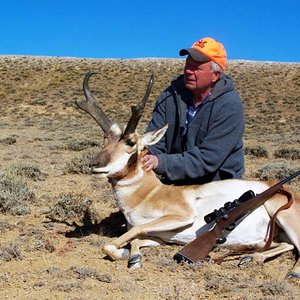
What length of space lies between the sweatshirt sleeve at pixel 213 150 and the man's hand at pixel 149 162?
0.63ft

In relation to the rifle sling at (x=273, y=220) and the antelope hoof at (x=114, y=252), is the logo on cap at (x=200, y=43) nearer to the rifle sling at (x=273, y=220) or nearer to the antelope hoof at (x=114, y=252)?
the rifle sling at (x=273, y=220)

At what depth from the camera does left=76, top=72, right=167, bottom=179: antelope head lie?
5775 millimetres

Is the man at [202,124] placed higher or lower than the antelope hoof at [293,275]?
higher

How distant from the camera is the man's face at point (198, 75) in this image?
6652 millimetres

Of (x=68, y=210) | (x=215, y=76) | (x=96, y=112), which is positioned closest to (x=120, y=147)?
(x=96, y=112)

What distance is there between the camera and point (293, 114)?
43.2 m

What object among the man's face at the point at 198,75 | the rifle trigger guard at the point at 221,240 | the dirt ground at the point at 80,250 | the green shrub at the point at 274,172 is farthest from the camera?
the green shrub at the point at 274,172

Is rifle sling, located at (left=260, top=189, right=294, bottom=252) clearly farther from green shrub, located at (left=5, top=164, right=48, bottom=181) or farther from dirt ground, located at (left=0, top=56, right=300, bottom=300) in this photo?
green shrub, located at (left=5, top=164, right=48, bottom=181)

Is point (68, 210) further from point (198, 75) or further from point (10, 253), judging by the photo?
point (198, 75)

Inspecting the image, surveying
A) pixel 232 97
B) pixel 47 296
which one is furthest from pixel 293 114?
pixel 47 296

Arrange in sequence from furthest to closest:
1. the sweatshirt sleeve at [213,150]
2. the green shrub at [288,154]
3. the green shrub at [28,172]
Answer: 1. the green shrub at [288,154]
2. the green shrub at [28,172]
3. the sweatshirt sleeve at [213,150]

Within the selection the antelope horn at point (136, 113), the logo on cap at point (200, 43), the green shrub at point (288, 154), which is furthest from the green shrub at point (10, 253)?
the green shrub at point (288, 154)

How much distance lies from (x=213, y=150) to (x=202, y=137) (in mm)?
364

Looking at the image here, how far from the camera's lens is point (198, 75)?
21.9 ft
